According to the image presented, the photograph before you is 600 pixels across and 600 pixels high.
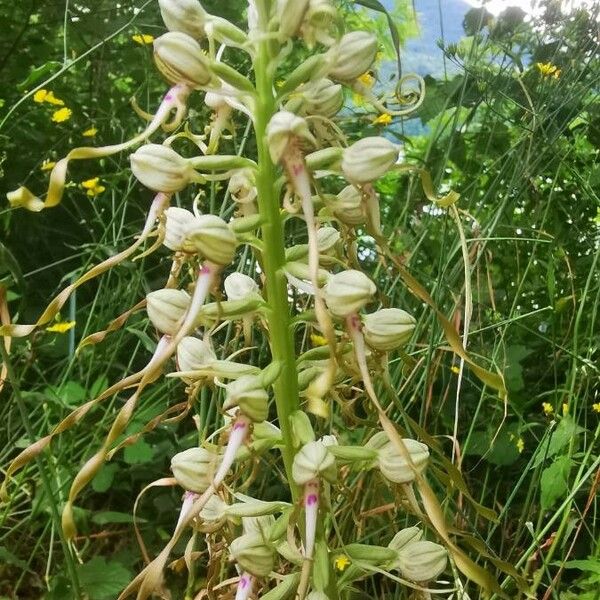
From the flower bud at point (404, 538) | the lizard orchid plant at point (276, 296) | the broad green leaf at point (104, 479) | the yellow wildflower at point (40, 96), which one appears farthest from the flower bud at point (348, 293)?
the yellow wildflower at point (40, 96)

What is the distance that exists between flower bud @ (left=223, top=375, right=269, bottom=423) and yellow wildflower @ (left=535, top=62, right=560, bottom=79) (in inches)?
36.3

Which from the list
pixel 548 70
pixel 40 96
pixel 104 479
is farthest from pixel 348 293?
pixel 40 96

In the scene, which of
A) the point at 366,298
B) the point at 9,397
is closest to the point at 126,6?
the point at 9,397

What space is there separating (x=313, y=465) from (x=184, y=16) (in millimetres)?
352

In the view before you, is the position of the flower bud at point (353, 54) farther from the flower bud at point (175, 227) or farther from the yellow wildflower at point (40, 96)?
the yellow wildflower at point (40, 96)

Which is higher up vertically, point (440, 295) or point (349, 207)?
point (349, 207)

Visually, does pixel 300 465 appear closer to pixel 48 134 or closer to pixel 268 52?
pixel 268 52

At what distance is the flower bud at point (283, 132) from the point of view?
0.58 metres

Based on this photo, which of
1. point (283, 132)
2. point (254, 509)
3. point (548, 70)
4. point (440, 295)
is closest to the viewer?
point (283, 132)

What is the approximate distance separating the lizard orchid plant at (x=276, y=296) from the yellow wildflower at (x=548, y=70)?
2.41ft

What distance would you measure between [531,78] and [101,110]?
0.80 meters

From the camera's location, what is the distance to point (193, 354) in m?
0.70

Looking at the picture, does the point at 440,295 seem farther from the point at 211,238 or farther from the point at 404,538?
the point at 211,238

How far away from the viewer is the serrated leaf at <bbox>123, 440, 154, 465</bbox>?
1211mm
